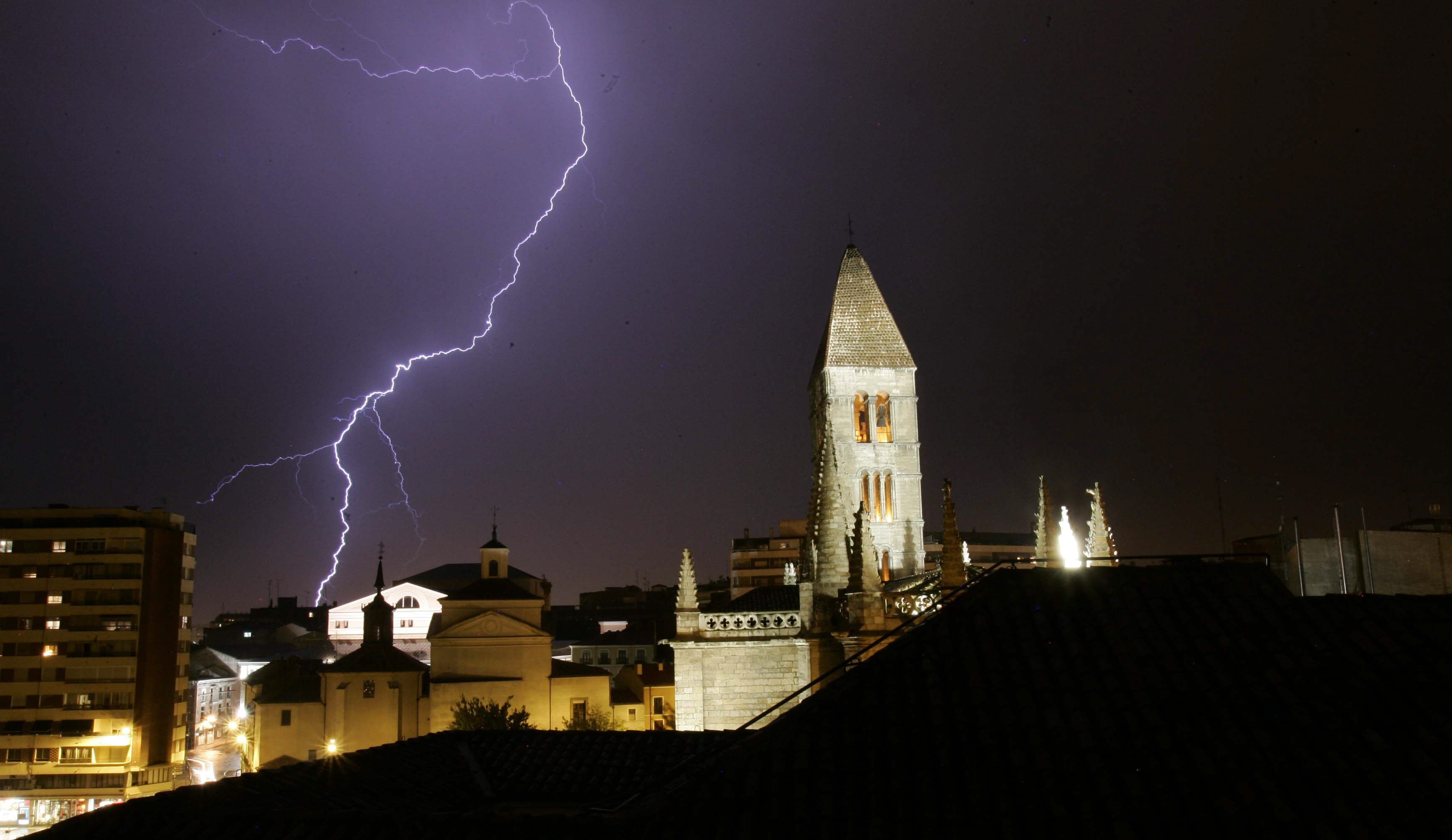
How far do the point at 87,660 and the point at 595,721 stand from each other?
30.6 m

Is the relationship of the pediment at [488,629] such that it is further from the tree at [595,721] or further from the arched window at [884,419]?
the arched window at [884,419]

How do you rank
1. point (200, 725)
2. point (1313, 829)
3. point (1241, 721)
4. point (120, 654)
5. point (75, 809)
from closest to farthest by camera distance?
1. point (1313, 829)
2. point (1241, 721)
3. point (75, 809)
4. point (120, 654)
5. point (200, 725)

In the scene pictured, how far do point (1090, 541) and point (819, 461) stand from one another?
7581mm

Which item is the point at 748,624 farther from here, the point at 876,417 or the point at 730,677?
the point at 876,417

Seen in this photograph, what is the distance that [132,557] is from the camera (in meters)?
59.0

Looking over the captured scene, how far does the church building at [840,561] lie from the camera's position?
20.7 m

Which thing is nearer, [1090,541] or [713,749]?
[713,749]

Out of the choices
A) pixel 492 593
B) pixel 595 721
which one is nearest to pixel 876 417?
pixel 595 721

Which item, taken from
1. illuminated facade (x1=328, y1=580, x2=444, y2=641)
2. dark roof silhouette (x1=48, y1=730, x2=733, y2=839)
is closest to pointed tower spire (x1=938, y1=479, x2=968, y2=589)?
dark roof silhouette (x1=48, y1=730, x2=733, y2=839)

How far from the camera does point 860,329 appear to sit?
147 feet

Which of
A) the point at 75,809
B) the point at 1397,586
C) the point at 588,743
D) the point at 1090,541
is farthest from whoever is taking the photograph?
the point at 75,809

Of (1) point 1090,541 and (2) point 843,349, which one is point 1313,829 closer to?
(1) point 1090,541

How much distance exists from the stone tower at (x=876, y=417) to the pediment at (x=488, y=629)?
22.6 m

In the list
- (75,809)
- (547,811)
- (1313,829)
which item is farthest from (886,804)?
(75,809)
